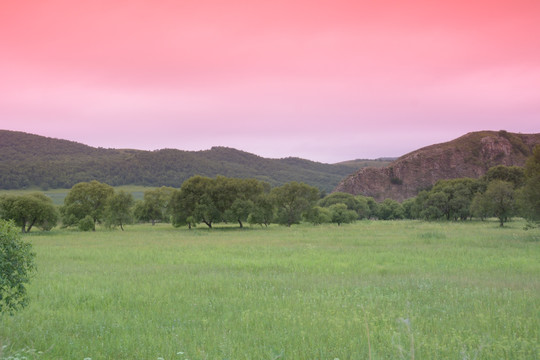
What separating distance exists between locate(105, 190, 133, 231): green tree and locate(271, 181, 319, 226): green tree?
25541 mm

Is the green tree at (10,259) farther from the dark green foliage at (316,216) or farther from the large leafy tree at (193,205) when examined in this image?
the dark green foliage at (316,216)

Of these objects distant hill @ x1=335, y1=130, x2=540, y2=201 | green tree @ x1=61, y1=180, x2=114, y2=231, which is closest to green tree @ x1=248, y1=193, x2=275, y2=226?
green tree @ x1=61, y1=180, x2=114, y2=231

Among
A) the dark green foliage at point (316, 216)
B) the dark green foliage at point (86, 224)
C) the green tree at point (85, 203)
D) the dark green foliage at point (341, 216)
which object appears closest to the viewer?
the dark green foliage at point (86, 224)

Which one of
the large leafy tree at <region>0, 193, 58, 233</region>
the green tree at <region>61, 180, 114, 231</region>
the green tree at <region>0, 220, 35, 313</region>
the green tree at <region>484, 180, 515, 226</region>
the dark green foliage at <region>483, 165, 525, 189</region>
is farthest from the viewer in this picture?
the dark green foliage at <region>483, 165, 525, 189</region>

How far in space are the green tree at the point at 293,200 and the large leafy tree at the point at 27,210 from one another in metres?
36.3

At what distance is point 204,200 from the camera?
213 feet

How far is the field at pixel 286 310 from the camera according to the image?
916 centimetres

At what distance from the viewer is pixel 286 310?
12.5 m

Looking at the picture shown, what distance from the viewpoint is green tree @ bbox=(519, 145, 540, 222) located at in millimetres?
34281

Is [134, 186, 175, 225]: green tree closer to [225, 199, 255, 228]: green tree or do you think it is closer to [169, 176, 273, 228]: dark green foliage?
[169, 176, 273, 228]: dark green foliage

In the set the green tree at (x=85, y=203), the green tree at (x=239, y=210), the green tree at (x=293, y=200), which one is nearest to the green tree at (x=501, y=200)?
the green tree at (x=293, y=200)

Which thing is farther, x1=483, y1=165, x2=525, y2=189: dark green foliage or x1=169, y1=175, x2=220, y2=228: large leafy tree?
x1=483, y1=165, x2=525, y2=189: dark green foliage

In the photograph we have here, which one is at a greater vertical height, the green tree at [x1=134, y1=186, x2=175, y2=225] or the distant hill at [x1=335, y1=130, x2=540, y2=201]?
the distant hill at [x1=335, y1=130, x2=540, y2=201]

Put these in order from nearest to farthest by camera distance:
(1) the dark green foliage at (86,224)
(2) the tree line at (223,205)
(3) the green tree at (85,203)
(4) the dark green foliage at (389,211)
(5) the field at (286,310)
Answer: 1. (5) the field at (286,310)
2. (2) the tree line at (223,205)
3. (1) the dark green foliage at (86,224)
4. (3) the green tree at (85,203)
5. (4) the dark green foliage at (389,211)
